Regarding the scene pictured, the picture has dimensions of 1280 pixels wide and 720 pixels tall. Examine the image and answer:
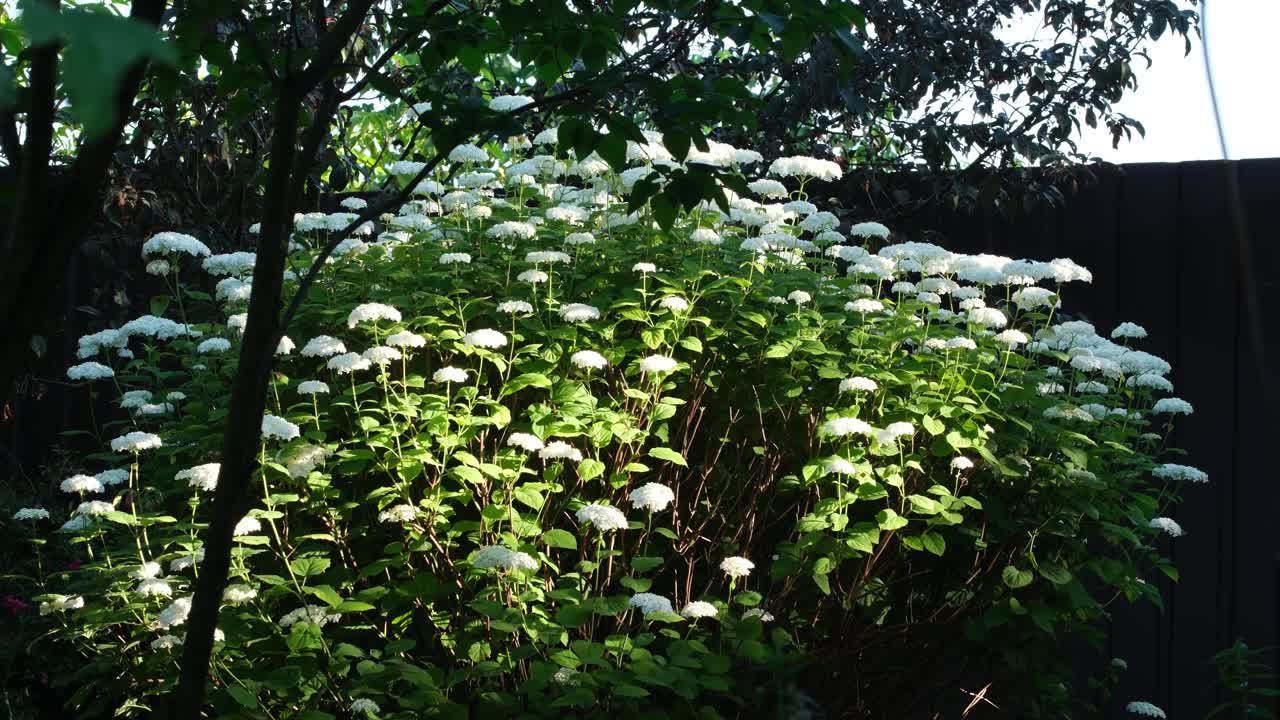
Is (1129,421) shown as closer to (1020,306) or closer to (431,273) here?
(1020,306)

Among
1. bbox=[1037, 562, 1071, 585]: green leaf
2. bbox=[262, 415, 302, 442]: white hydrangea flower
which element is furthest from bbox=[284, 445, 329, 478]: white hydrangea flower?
bbox=[1037, 562, 1071, 585]: green leaf

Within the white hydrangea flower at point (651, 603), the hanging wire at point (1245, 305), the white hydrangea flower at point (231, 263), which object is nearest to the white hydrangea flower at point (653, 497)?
the white hydrangea flower at point (651, 603)

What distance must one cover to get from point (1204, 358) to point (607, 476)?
2213mm

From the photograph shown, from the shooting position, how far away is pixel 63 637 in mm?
2816

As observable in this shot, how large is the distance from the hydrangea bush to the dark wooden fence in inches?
26.5

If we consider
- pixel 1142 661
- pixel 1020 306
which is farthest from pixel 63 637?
pixel 1142 661

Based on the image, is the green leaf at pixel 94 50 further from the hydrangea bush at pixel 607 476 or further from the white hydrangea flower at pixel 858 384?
the white hydrangea flower at pixel 858 384

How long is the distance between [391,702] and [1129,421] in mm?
2295

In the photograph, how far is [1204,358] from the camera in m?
3.86

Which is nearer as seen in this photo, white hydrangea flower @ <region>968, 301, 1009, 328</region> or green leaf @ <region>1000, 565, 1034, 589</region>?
green leaf @ <region>1000, 565, 1034, 589</region>

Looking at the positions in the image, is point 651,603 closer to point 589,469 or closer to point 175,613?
point 589,469

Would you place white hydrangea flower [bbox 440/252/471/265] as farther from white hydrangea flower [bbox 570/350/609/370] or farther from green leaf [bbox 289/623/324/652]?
green leaf [bbox 289/623/324/652]

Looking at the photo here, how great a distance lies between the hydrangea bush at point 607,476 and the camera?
102 inches

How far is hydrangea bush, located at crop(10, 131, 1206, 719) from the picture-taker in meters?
2.60
